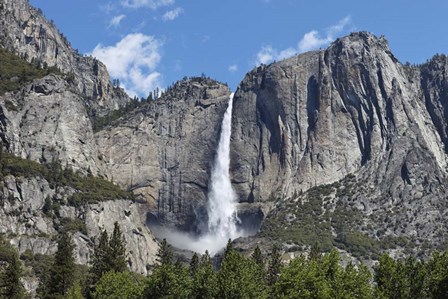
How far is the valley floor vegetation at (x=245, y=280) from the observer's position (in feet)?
253

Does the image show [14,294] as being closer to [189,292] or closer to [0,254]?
[189,292]

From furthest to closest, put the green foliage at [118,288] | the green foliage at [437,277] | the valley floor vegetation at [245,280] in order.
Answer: the green foliage at [118,288]
the valley floor vegetation at [245,280]
the green foliage at [437,277]

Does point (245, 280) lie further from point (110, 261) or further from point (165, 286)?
point (110, 261)

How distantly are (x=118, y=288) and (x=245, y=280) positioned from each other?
21182 millimetres

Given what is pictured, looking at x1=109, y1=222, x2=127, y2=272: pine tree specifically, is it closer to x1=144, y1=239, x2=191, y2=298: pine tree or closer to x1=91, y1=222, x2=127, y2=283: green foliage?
x1=91, y1=222, x2=127, y2=283: green foliage

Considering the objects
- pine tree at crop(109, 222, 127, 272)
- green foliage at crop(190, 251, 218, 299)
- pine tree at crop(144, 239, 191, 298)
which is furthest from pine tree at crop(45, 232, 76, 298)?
green foliage at crop(190, 251, 218, 299)

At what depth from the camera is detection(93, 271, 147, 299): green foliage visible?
100 m

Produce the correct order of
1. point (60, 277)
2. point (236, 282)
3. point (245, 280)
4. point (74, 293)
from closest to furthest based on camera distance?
point (236, 282) < point (245, 280) < point (74, 293) < point (60, 277)

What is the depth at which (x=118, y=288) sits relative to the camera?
10275 centimetres

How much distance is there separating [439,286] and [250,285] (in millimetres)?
23889

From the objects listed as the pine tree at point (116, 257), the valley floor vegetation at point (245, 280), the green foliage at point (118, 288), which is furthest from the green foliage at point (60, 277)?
the green foliage at point (118, 288)

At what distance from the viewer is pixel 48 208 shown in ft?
608

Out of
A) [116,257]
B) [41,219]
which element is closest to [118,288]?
[116,257]

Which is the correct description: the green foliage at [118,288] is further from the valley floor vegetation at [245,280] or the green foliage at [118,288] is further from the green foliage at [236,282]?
the green foliage at [236,282]
